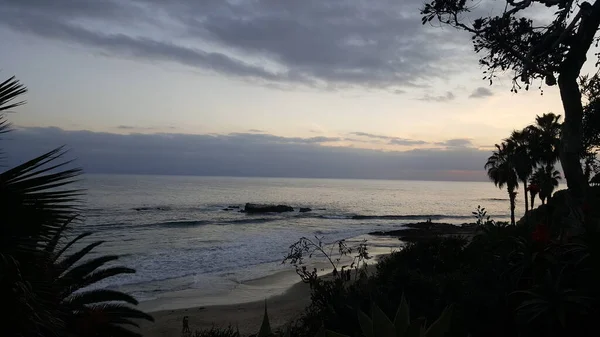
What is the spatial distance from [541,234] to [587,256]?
0.42 meters

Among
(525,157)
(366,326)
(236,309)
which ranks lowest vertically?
(236,309)

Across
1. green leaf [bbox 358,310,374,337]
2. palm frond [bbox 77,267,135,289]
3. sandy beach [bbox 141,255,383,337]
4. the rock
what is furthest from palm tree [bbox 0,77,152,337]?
the rock

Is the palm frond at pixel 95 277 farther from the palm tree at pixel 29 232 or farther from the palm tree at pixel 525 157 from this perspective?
the palm tree at pixel 525 157

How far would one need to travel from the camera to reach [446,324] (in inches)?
64.9

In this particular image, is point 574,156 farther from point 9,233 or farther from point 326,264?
point 326,264

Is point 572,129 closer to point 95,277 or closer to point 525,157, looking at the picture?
point 95,277

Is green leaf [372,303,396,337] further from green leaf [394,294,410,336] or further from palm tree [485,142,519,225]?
palm tree [485,142,519,225]

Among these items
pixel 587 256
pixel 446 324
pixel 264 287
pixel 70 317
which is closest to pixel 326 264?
pixel 264 287

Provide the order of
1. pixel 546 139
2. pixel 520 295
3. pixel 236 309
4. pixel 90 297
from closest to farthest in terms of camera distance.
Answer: pixel 520 295 → pixel 90 297 → pixel 236 309 → pixel 546 139

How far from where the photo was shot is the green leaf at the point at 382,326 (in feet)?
5.43

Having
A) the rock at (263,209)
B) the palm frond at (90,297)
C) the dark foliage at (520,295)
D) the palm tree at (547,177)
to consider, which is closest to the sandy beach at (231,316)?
the palm frond at (90,297)

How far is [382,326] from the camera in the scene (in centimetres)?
167

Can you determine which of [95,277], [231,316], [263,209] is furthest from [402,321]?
[263,209]

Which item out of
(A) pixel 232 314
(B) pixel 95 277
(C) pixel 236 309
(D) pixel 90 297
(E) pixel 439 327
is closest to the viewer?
(E) pixel 439 327
